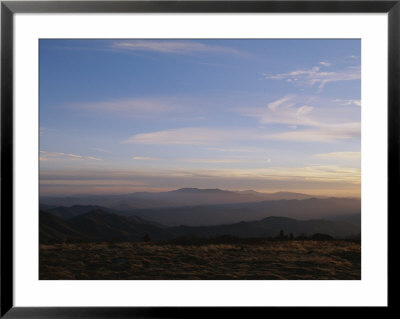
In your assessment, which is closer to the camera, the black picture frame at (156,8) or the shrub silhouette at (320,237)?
the black picture frame at (156,8)

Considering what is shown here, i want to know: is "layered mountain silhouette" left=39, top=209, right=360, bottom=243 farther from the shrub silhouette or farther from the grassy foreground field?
the grassy foreground field

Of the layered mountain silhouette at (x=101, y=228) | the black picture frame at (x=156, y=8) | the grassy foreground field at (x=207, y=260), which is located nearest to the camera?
the black picture frame at (x=156, y=8)

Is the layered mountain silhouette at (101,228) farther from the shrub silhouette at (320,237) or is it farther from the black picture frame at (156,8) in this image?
the black picture frame at (156,8)

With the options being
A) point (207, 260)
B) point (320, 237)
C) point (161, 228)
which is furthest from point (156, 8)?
point (320, 237)

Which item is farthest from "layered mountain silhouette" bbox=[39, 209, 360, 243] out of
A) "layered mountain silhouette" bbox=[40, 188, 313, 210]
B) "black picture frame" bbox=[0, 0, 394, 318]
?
"black picture frame" bbox=[0, 0, 394, 318]

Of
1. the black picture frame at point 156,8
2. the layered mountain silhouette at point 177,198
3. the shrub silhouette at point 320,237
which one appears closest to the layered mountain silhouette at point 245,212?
the layered mountain silhouette at point 177,198

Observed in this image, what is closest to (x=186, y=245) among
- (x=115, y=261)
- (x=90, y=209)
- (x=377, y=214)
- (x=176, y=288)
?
(x=115, y=261)

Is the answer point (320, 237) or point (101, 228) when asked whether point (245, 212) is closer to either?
point (320, 237)
